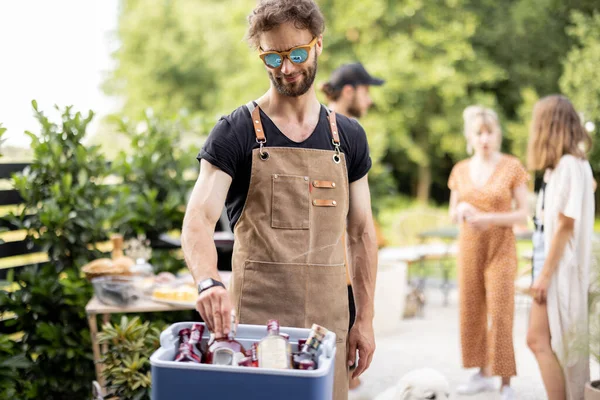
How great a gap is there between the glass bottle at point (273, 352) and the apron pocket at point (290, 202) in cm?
50

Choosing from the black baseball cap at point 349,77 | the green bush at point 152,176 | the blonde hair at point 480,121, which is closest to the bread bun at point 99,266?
the green bush at point 152,176

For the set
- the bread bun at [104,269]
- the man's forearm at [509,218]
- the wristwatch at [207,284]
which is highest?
the man's forearm at [509,218]

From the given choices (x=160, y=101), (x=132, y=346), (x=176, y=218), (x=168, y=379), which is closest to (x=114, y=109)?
(x=160, y=101)

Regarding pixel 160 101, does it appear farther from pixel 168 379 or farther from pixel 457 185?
pixel 168 379

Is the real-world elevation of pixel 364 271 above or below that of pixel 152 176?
below

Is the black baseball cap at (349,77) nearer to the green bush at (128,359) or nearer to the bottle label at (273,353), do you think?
the green bush at (128,359)

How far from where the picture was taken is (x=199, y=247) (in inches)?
73.5

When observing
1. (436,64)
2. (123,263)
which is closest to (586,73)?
(436,64)

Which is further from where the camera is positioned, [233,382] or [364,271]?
[364,271]

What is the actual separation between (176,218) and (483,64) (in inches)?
438

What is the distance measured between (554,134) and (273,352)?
273 centimetres

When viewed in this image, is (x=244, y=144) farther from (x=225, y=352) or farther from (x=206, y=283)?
(x=225, y=352)

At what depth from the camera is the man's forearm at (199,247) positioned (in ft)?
5.95

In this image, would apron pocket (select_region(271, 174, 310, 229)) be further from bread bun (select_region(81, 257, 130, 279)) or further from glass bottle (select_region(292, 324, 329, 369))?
bread bun (select_region(81, 257, 130, 279))
